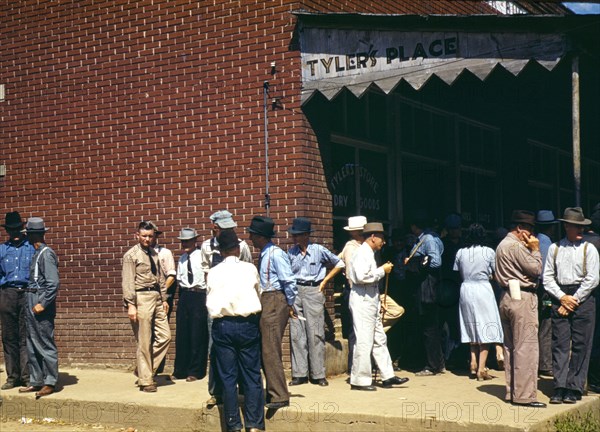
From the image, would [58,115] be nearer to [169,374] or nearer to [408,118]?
[169,374]

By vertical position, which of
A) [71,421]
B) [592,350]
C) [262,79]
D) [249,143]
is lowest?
[71,421]

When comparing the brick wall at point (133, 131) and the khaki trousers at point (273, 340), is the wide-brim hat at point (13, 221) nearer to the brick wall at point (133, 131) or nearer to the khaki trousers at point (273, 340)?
the brick wall at point (133, 131)

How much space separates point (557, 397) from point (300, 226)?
3.66m

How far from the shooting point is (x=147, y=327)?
1080 centimetres

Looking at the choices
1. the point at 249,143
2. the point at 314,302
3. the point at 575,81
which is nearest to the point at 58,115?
the point at 249,143

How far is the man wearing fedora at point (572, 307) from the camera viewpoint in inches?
372

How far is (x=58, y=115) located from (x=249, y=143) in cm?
341

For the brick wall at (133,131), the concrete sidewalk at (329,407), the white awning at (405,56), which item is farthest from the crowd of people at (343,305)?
the white awning at (405,56)

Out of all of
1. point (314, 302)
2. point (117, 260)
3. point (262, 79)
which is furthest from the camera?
point (117, 260)

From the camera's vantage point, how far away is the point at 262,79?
1200 cm

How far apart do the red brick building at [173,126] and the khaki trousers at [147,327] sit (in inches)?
62.7

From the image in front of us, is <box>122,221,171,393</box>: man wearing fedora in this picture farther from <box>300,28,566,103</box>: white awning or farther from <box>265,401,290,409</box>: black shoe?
<box>300,28,566,103</box>: white awning

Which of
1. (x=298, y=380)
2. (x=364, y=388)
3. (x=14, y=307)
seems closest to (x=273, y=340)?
(x=364, y=388)

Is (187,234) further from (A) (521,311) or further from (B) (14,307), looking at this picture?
(A) (521,311)
